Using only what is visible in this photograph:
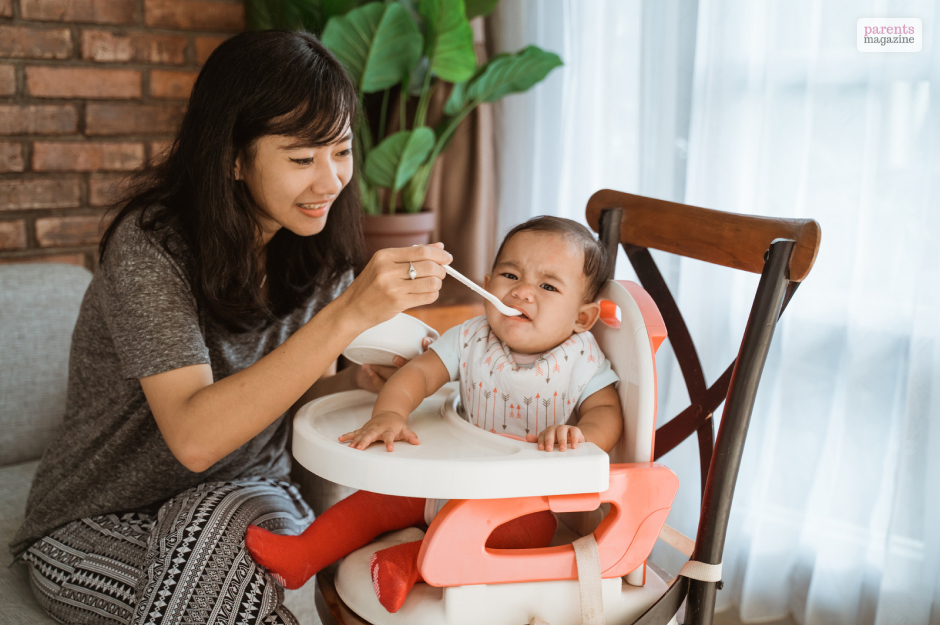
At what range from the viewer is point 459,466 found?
0.72m

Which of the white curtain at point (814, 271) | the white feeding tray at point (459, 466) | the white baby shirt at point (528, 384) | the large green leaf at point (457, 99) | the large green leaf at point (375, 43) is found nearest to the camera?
the white feeding tray at point (459, 466)

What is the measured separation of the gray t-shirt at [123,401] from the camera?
0.98 m

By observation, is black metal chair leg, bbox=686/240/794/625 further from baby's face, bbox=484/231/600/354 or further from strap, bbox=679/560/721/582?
baby's face, bbox=484/231/600/354

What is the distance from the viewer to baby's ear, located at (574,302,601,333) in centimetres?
100

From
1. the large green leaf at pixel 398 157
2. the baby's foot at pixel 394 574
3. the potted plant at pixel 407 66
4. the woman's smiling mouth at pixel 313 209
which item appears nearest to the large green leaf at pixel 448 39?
the potted plant at pixel 407 66

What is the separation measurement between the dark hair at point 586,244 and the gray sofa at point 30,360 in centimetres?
106

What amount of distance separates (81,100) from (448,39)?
39.9 inches

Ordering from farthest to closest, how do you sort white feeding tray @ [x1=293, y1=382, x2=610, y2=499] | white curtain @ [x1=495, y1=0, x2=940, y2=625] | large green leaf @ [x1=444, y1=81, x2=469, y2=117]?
1. large green leaf @ [x1=444, y1=81, x2=469, y2=117]
2. white curtain @ [x1=495, y1=0, x2=940, y2=625]
3. white feeding tray @ [x1=293, y1=382, x2=610, y2=499]

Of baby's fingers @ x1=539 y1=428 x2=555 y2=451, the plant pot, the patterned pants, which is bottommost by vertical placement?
the patterned pants

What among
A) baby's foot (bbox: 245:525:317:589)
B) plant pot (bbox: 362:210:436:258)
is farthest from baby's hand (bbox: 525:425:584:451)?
plant pot (bbox: 362:210:436:258)

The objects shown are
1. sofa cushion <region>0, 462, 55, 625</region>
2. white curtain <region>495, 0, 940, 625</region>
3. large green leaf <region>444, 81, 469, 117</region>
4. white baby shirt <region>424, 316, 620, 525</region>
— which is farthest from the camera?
large green leaf <region>444, 81, 469, 117</region>

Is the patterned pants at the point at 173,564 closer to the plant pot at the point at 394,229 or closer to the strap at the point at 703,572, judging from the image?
the strap at the point at 703,572

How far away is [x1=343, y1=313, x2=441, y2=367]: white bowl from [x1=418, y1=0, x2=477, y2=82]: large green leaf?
0.89m

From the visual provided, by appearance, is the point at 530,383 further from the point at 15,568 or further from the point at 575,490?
the point at 15,568
